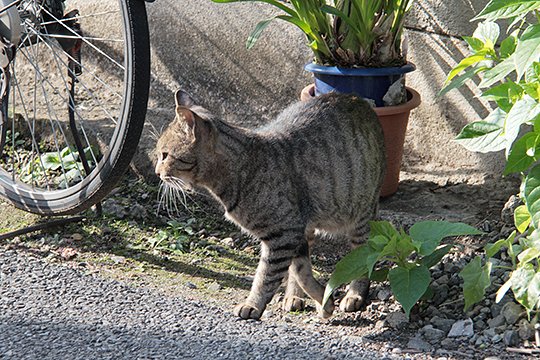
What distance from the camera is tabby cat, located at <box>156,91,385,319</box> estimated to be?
3432 mm

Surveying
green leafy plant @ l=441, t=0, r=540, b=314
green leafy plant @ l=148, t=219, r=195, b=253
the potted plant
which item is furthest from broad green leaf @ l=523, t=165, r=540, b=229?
green leafy plant @ l=148, t=219, r=195, b=253

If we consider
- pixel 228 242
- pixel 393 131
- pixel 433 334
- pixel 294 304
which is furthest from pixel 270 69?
pixel 433 334

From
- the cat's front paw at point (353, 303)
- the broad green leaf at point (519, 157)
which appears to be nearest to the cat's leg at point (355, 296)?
the cat's front paw at point (353, 303)

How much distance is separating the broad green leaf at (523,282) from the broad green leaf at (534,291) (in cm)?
1

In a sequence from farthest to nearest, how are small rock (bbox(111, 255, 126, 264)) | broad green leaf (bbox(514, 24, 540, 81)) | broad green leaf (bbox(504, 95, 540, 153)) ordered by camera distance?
small rock (bbox(111, 255, 126, 264)) → broad green leaf (bbox(504, 95, 540, 153)) → broad green leaf (bbox(514, 24, 540, 81))

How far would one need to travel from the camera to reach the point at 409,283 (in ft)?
10.3

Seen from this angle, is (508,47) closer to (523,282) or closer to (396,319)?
(523,282)

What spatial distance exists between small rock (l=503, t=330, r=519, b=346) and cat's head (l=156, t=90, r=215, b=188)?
131 cm

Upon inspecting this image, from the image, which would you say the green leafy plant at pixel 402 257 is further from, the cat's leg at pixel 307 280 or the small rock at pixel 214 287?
the small rock at pixel 214 287

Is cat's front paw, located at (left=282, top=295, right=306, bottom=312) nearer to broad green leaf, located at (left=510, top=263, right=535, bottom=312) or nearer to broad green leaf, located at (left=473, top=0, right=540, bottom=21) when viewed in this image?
broad green leaf, located at (left=510, top=263, right=535, bottom=312)

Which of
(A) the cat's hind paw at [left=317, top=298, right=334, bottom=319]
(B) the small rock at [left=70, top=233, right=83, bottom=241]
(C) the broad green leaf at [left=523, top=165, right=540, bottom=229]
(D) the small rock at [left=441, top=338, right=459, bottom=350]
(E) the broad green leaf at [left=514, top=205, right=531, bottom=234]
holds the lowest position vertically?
(A) the cat's hind paw at [left=317, top=298, right=334, bottom=319]

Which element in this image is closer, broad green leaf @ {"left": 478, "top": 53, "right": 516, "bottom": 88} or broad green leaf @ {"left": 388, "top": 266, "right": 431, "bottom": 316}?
broad green leaf @ {"left": 478, "top": 53, "right": 516, "bottom": 88}

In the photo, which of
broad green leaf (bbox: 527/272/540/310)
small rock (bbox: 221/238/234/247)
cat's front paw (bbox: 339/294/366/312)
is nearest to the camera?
broad green leaf (bbox: 527/272/540/310)

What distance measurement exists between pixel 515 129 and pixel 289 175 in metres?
1.02
